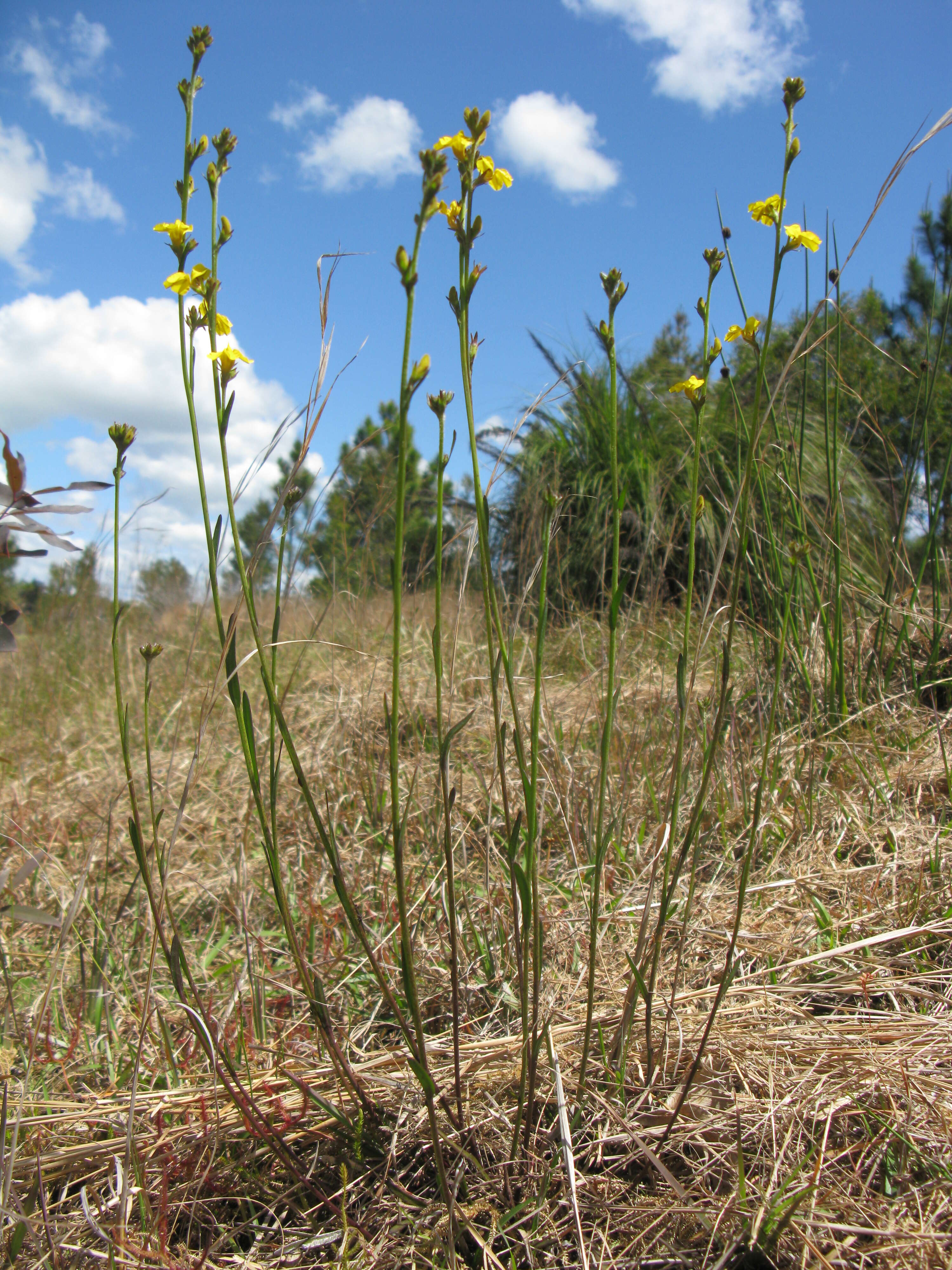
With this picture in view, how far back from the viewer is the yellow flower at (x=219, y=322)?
0.76 m

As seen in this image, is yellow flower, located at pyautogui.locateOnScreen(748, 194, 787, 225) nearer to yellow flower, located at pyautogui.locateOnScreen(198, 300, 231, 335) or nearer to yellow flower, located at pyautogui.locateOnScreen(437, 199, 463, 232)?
yellow flower, located at pyautogui.locateOnScreen(437, 199, 463, 232)

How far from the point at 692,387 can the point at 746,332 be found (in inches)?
5.0

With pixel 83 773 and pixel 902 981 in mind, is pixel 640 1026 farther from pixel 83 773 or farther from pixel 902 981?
pixel 83 773

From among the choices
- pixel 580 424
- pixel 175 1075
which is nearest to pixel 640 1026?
pixel 175 1075

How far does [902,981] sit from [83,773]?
97.7 inches

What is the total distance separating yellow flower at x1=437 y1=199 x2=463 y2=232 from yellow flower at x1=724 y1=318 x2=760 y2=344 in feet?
1.21

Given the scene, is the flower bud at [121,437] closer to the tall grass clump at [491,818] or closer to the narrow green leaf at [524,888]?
the tall grass clump at [491,818]

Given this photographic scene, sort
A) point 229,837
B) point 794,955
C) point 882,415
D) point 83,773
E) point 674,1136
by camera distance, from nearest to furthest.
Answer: point 674,1136 → point 794,955 → point 229,837 → point 83,773 → point 882,415

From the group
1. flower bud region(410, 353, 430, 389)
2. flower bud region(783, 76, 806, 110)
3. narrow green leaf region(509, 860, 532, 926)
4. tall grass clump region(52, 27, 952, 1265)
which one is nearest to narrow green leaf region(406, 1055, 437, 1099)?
tall grass clump region(52, 27, 952, 1265)

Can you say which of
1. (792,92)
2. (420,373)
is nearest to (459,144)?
(420,373)

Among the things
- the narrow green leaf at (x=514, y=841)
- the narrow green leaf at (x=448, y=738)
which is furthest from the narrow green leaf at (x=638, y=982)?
the narrow green leaf at (x=448, y=738)

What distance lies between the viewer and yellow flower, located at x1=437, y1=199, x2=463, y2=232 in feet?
2.03

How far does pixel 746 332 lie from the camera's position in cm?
84

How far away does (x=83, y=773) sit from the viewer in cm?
250
